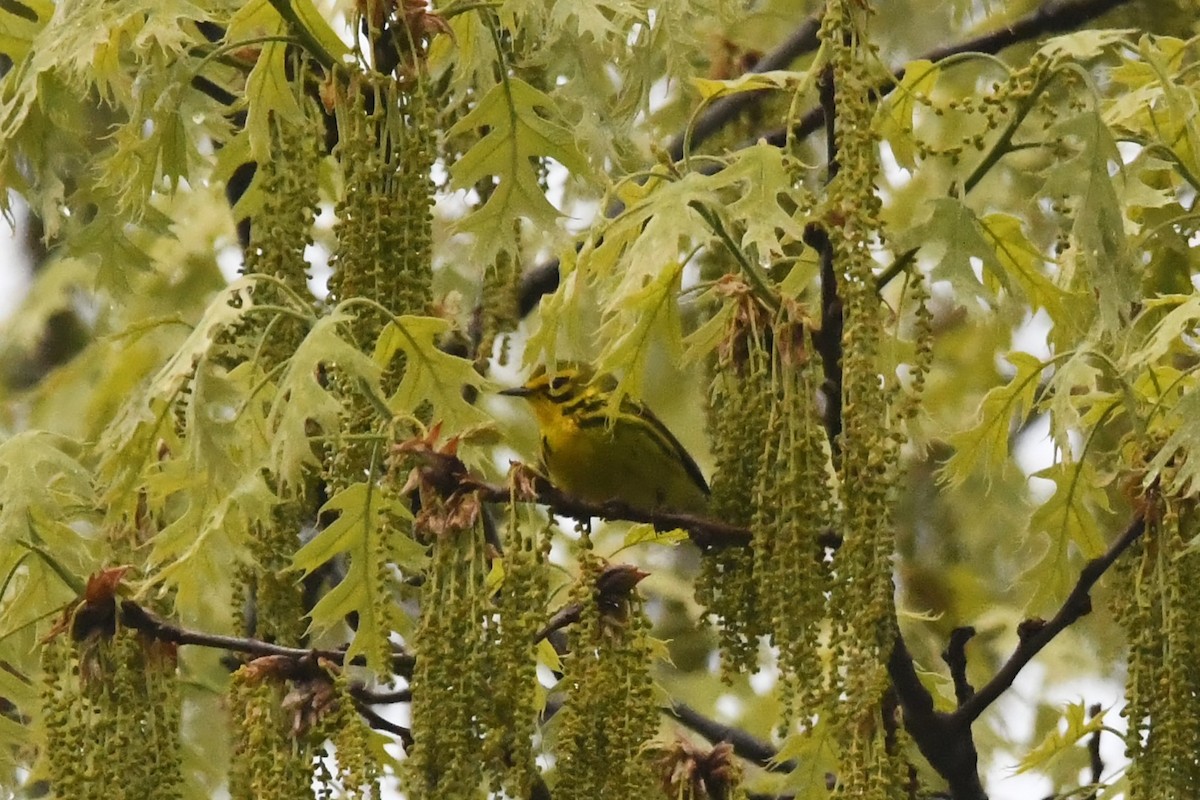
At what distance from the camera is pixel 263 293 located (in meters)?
2.87

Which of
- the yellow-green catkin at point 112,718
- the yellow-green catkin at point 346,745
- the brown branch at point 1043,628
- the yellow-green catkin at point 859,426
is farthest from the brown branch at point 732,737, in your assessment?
the yellow-green catkin at point 859,426

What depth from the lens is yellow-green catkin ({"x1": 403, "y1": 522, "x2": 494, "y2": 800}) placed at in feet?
7.71

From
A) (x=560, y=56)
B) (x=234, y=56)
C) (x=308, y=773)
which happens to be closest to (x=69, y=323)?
(x=234, y=56)

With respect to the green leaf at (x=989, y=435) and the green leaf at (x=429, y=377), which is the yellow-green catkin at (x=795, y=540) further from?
the green leaf at (x=989, y=435)

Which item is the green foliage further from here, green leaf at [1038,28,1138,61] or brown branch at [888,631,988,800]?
brown branch at [888,631,988,800]

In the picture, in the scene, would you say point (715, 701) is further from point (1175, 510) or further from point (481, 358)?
point (1175, 510)

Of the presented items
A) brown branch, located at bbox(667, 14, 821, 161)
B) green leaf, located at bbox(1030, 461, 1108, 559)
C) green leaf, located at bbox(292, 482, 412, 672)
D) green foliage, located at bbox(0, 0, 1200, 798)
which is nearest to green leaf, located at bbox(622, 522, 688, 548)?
green foliage, located at bbox(0, 0, 1200, 798)

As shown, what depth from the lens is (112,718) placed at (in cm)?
270

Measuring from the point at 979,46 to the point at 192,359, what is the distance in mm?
2305

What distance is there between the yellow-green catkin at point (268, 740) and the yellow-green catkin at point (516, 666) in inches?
13.3

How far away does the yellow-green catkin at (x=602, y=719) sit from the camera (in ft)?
8.23

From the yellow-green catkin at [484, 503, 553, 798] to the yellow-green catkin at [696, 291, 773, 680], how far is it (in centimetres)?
32

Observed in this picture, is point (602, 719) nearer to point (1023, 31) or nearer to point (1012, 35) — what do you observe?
point (1012, 35)

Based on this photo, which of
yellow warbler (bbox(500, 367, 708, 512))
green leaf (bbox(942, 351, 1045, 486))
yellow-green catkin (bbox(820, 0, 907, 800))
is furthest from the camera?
yellow warbler (bbox(500, 367, 708, 512))
